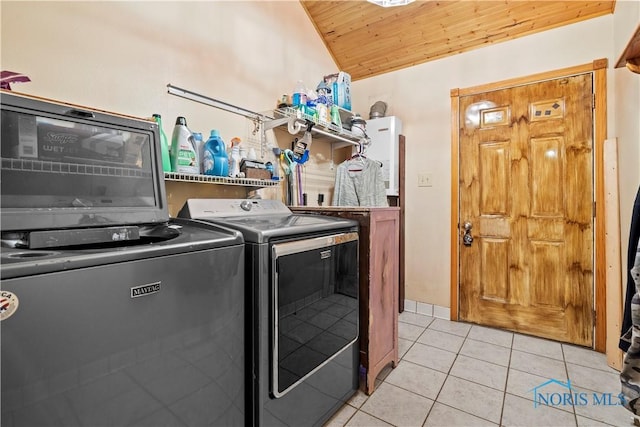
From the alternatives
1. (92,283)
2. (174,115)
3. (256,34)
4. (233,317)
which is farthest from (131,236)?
(256,34)

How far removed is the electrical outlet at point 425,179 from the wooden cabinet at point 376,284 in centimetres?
110

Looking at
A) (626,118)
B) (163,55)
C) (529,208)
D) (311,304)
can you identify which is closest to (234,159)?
(163,55)

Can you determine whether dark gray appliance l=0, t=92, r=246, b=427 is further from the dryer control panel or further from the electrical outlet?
the electrical outlet

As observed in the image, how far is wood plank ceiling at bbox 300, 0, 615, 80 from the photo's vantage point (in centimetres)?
228

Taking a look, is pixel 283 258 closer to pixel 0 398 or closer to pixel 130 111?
pixel 0 398

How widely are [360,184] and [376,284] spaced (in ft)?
3.49

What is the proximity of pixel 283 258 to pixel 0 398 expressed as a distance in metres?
0.82

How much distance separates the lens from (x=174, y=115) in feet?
5.39

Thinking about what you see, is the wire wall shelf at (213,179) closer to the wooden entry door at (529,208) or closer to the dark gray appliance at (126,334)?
the dark gray appliance at (126,334)

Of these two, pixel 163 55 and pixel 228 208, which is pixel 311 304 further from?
pixel 163 55

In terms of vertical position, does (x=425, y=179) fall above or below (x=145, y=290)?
above

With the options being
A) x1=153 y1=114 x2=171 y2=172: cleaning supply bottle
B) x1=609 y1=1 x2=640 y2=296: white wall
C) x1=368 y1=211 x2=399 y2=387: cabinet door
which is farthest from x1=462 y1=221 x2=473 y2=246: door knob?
x1=153 y1=114 x2=171 y2=172: cleaning supply bottle

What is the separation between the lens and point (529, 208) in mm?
2494

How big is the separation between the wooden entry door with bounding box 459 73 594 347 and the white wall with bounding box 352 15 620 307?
0.15m
